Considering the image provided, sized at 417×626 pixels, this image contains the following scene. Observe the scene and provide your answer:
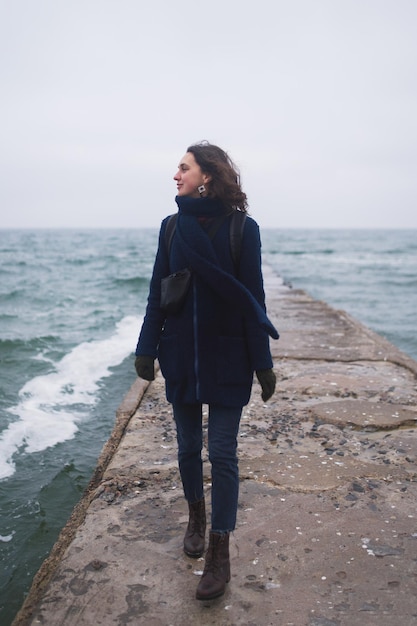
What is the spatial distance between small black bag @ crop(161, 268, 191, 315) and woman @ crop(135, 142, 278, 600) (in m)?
0.03

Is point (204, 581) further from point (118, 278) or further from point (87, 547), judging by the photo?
point (118, 278)

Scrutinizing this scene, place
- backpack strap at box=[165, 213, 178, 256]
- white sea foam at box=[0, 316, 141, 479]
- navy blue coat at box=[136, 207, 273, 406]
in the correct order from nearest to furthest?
navy blue coat at box=[136, 207, 273, 406] → backpack strap at box=[165, 213, 178, 256] → white sea foam at box=[0, 316, 141, 479]

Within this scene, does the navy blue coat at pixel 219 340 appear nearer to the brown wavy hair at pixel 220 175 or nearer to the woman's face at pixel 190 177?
the brown wavy hair at pixel 220 175

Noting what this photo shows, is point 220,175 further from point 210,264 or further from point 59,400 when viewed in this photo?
point 59,400

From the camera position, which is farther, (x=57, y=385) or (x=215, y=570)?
(x=57, y=385)

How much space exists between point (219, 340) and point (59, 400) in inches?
202

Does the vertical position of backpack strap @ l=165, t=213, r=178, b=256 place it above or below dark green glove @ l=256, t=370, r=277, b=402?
above

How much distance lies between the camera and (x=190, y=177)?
2.37 m

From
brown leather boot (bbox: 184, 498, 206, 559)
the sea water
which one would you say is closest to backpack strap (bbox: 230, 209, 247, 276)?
brown leather boot (bbox: 184, 498, 206, 559)

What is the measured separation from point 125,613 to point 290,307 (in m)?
9.73

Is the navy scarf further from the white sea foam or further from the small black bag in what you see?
the white sea foam

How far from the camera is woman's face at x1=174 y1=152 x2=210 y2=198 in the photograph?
236 centimetres

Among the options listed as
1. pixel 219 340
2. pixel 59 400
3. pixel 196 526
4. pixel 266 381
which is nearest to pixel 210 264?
pixel 219 340

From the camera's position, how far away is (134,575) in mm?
2422
